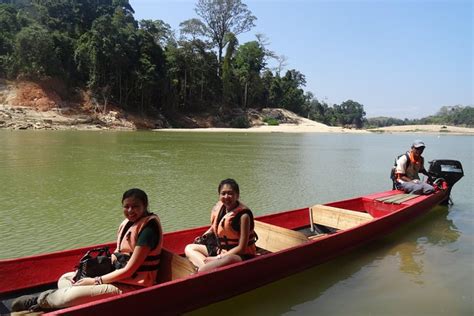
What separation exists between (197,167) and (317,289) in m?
10.9

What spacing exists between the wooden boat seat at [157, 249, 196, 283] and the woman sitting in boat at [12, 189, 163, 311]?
276mm

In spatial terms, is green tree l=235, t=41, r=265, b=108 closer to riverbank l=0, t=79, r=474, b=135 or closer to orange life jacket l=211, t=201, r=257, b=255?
riverbank l=0, t=79, r=474, b=135

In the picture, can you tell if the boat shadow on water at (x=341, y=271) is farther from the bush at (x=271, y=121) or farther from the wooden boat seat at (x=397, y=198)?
the bush at (x=271, y=121)

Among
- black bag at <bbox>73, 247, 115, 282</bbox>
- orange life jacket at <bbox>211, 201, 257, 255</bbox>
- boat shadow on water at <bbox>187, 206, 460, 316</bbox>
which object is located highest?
orange life jacket at <bbox>211, 201, 257, 255</bbox>

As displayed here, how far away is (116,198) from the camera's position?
33.1 feet

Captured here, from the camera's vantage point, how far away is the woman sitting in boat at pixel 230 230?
179 inches

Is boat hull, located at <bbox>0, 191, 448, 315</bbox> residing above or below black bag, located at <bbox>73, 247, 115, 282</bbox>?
below

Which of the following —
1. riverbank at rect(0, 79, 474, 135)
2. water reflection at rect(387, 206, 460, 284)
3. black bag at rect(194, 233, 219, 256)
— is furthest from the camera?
riverbank at rect(0, 79, 474, 135)

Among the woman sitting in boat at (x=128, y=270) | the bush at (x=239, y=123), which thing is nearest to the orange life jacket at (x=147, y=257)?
the woman sitting in boat at (x=128, y=270)

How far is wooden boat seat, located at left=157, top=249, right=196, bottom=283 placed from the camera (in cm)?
417

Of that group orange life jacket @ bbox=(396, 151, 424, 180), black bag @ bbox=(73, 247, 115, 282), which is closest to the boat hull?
black bag @ bbox=(73, 247, 115, 282)

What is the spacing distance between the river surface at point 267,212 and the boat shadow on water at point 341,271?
0.05 ft

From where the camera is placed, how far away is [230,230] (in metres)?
4.67

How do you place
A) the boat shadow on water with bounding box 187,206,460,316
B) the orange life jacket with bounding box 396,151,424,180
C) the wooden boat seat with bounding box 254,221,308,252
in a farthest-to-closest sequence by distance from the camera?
the orange life jacket with bounding box 396,151,424,180 < the wooden boat seat with bounding box 254,221,308,252 < the boat shadow on water with bounding box 187,206,460,316
